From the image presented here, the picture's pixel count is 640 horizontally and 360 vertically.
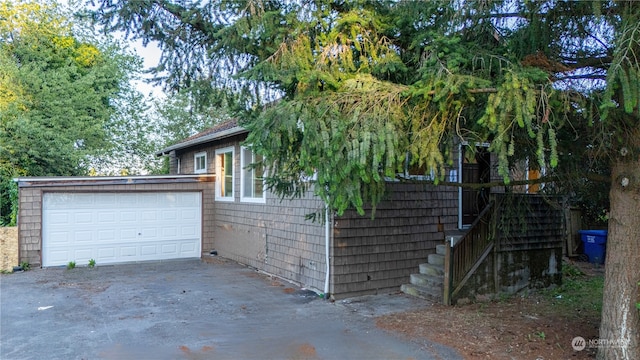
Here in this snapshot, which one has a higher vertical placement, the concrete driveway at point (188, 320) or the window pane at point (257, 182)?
the window pane at point (257, 182)

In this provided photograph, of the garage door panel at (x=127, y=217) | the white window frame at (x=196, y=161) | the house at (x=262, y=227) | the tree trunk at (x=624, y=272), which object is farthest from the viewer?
the white window frame at (x=196, y=161)

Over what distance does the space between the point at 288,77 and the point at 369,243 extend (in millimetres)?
3905

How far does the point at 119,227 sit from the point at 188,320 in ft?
19.9

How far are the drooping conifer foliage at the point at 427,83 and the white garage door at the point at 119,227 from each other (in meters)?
6.21

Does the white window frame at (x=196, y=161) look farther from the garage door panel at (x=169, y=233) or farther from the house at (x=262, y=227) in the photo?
the garage door panel at (x=169, y=233)

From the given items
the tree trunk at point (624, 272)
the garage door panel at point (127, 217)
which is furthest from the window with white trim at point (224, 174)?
the tree trunk at point (624, 272)

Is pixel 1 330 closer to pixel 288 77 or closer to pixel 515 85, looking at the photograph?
pixel 288 77

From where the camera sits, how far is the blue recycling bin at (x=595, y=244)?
37.4 ft

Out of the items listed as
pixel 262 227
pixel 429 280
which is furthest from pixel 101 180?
pixel 429 280

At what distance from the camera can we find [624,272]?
15.5 feet

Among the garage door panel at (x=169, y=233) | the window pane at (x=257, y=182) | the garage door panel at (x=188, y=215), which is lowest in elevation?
the garage door panel at (x=169, y=233)

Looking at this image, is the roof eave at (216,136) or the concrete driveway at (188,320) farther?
the roof eave at (216,136)

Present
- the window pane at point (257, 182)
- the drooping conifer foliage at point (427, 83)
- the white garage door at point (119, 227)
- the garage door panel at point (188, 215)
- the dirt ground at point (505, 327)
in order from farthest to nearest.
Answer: the garage door panel at point (188, 215) < the white garage door at point (119, 227) < the window pane at point (257, 182) < the dirt ground at point (505, 327) < the drooping conifer foliage at point (427, 83)

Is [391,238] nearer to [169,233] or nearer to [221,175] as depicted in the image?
[221,175]
